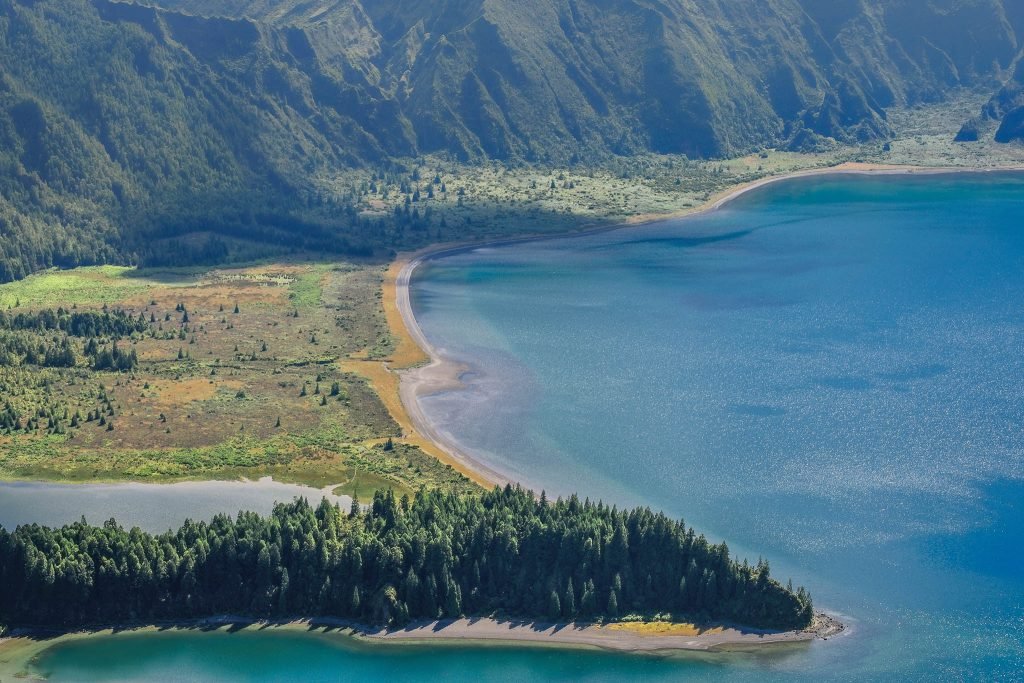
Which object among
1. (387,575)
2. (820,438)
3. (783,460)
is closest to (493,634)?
(387,575)

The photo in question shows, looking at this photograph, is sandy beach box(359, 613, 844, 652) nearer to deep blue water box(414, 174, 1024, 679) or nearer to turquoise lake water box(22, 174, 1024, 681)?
turquoise lake water box(22, 174, 1024, 681)

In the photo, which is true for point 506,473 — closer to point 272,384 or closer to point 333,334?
point 272,384

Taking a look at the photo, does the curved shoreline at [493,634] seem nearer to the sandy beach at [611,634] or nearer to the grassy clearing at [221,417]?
the sandy beach at [611,634]

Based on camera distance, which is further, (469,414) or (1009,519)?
(469,414)

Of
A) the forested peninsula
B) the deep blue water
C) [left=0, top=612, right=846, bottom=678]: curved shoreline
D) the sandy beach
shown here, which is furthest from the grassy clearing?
the sandy beach

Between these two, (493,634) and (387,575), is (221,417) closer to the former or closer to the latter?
(387,575)

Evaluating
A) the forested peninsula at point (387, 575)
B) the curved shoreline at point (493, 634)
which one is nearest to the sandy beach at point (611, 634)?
the curved shoreline at point (493, 634)

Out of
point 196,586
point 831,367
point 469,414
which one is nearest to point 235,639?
point 196,586
